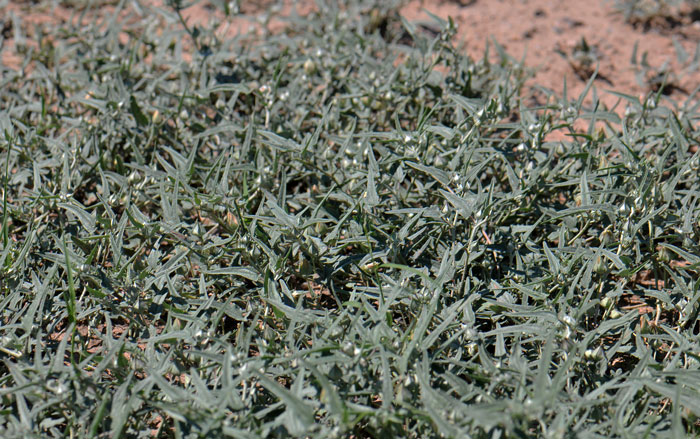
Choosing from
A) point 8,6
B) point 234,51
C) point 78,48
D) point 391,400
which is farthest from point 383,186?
point 8,6

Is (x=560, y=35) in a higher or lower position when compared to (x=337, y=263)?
A: higher

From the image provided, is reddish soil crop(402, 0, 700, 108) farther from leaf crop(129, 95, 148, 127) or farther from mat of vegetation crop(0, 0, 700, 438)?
leaf crop(129, 95, 148, 127)

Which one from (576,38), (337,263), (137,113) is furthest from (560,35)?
(137,113)

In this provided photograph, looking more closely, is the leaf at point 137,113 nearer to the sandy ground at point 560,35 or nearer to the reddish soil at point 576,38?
the sandy ground at point 560,35

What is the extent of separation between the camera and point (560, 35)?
454 centimetres

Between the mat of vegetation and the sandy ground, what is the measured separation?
745 millimetres

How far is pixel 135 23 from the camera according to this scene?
15.2 feet

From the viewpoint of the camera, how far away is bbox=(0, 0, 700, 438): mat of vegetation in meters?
2.28

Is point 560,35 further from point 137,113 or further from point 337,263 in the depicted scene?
point 137,113

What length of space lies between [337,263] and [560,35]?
2571mm

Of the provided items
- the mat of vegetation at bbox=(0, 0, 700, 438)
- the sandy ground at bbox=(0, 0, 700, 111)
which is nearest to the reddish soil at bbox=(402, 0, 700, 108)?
the sandy ground at bbox=(0, 0, 700, 111)

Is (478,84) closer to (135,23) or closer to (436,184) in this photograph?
(436,184)

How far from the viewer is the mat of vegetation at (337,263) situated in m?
2.28

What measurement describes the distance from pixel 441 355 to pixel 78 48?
2767 mm
